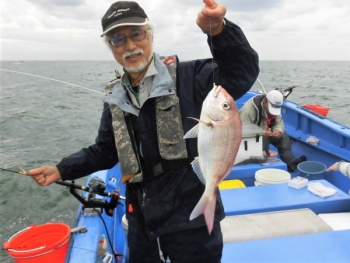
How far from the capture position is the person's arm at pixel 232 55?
1.86 meters

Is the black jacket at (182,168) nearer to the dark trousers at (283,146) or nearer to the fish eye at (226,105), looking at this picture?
the fish eye at (226,105)

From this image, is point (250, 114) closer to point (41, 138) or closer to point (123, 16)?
point (123, 16)

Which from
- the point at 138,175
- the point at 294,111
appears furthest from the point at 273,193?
the point at 294,111

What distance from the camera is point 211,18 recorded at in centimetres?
170

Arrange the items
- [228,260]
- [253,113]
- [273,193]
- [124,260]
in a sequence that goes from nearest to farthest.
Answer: [228,260] → [124,260] → [273,193] → [253,113]

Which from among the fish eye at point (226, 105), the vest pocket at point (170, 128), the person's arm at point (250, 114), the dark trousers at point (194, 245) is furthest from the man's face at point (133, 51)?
the person's arm at point (250, 114)

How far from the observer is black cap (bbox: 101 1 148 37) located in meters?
2.06

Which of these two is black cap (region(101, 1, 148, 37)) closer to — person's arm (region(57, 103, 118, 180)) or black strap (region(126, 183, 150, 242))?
person's arm (region(57, 103, 118, 180))

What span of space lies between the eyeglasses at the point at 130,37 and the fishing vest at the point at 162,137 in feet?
0.81

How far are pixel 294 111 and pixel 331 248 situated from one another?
16.6 ft

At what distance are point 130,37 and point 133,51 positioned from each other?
0.31 ft

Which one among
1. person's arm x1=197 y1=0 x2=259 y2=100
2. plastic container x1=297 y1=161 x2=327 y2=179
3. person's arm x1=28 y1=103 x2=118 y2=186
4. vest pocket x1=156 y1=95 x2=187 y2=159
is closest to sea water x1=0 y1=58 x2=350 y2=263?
person's arm x1=28 y1=103 x2=118 y2=186

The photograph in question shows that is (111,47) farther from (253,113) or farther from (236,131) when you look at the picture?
(253,113)

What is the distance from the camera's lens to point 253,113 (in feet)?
20.6
